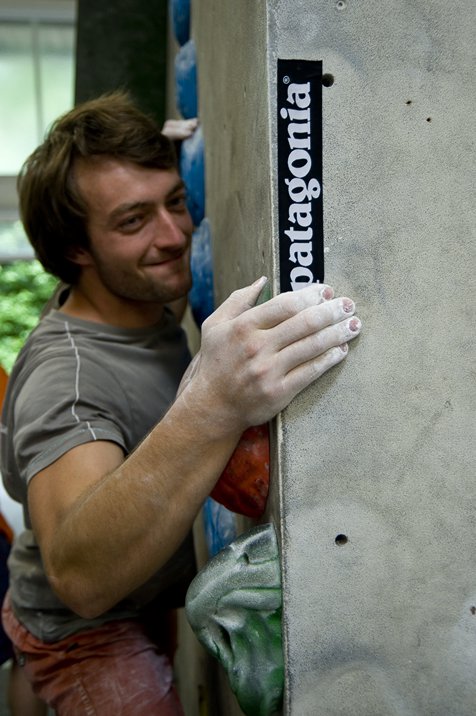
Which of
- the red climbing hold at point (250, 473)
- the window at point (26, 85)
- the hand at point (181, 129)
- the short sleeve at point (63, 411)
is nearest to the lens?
the red climbing hold at point (250, 473)

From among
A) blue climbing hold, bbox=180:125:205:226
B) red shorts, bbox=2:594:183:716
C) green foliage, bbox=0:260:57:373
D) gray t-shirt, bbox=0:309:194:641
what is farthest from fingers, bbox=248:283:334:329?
green foliage, bbox=0:260:57:373

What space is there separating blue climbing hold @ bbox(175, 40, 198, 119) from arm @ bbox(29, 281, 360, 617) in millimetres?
1016

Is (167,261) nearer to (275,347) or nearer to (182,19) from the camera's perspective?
(182,19)

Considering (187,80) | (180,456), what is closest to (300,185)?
(180,456)

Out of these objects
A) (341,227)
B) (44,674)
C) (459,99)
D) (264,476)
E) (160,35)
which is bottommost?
(44,674)

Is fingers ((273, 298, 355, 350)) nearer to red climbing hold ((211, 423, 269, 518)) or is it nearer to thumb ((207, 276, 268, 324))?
thumb ((207, 276, 268, 324))

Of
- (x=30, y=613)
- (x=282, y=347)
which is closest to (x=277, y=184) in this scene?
(x=282, y=347)

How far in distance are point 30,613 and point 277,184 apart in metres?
1.36

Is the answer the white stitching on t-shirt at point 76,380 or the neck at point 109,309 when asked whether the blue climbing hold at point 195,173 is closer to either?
the neck at point 109,309

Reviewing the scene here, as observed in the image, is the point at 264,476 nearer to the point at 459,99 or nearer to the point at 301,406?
the point at 301,406

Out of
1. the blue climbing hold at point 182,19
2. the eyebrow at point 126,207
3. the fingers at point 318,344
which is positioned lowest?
the fingers at point 318,344

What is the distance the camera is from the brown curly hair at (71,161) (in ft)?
6.89

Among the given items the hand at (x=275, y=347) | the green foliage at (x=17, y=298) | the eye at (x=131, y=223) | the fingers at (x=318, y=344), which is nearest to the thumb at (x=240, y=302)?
the hand at (x=275, y=347)

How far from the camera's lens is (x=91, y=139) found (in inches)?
83.2
